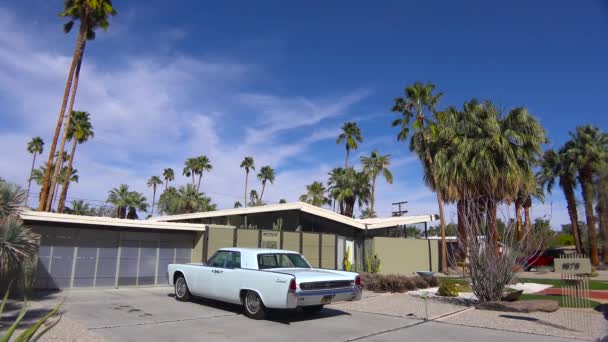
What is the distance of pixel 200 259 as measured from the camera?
16.6m

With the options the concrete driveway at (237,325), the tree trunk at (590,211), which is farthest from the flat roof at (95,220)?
the tree trunk at (590,211)

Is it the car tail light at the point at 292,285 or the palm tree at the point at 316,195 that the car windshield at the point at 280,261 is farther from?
the palm tree at the point at 316,195

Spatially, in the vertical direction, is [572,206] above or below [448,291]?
above

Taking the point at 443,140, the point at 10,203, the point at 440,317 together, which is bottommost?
the point at 440,317

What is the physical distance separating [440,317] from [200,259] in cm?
984

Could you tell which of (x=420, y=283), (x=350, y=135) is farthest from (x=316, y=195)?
(x=420, y=283)

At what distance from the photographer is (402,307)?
11383 mm

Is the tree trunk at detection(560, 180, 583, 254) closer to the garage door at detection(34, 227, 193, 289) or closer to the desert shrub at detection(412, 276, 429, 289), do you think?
the desert shrub at detection(412, 276, 429, 289)

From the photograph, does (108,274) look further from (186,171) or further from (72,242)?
(186,171)

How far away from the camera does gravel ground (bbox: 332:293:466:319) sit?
33.9ft

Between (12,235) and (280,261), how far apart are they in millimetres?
5999

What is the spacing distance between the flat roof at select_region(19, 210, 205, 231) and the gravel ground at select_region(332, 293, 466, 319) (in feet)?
23.0

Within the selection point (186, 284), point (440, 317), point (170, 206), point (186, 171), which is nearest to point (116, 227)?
point (186, 284)

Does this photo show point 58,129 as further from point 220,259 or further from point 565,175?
point 565,175
